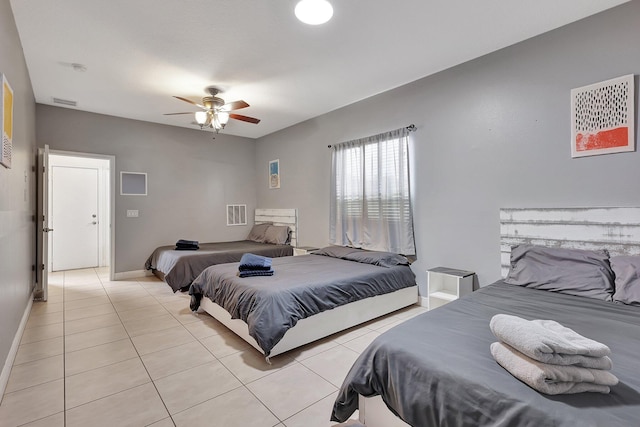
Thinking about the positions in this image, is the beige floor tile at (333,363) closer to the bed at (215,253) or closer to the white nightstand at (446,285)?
the white nightstand at (446,285)

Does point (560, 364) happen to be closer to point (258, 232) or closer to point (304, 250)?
point (304, 250)

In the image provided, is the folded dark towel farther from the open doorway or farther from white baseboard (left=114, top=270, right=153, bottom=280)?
the open doorway

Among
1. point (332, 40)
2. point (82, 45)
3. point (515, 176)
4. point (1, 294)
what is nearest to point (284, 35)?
point (332, 40)

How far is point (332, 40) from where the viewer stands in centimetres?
277

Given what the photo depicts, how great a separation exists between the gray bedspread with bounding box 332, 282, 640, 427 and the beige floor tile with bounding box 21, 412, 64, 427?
155 cm

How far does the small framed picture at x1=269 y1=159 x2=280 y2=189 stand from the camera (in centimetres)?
591

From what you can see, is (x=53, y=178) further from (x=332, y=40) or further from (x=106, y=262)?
(x=332, y=40)

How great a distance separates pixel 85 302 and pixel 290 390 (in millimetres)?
3327

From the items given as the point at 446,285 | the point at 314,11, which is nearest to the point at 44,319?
the point at 314,11

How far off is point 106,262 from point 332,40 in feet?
20.8

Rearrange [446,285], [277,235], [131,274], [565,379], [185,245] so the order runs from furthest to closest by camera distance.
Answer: [277,235] → [131,274] → [185,245] → [446,285] → [565,379]

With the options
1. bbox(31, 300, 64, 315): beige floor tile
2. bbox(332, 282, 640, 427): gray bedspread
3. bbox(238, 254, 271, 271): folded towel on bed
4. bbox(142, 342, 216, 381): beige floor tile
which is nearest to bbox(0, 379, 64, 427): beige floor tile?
bbox(142, 342, 216, 381): beige floor tile

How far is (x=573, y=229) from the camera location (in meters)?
2.49

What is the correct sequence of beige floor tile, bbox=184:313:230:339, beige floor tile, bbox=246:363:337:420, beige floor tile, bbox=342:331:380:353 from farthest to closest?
1. beige floor tile, bbox=184:313:230:339
2. beige floor tile, bbox=342:331:380:353
3. beige floor tile, bbox=246:363:337:420
